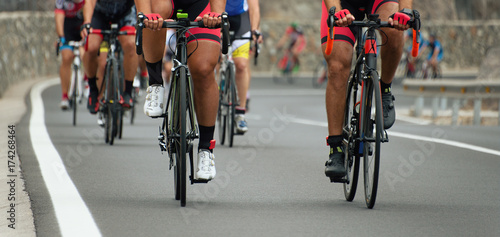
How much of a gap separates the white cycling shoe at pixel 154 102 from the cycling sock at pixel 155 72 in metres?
0.06

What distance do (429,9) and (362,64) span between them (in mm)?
40950

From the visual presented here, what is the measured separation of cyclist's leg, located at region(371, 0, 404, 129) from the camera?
6836mm

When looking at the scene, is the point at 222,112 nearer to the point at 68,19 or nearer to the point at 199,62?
the point at 68,19

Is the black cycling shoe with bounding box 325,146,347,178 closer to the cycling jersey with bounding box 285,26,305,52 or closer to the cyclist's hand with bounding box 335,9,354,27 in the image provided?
the cyclist's hand with bounding box 335,9,354,27

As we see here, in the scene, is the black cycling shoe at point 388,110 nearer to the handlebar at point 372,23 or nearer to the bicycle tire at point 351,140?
the bicycle tire at point 351,140

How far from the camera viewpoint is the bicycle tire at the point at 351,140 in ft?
21.8

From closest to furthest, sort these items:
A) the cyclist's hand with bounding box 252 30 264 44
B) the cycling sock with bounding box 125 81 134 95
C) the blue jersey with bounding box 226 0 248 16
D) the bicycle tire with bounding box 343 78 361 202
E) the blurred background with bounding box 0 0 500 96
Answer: the bicycle tire with bounding box 343 78 361 202 → the blue jersey with bounding box 226 0 248 16 → the cycling sock with bounding box 125 81 134 95 → the cyclist's hand with bounding box 252 30 264 44 → the blurred background with bounding box 0 0 500 96

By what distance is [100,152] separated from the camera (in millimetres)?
9961

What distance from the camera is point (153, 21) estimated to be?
634 cm

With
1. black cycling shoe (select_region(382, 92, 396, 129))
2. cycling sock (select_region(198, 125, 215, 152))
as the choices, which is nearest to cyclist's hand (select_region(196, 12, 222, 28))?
cycling sock (select_region(198, 125, 215, 152))

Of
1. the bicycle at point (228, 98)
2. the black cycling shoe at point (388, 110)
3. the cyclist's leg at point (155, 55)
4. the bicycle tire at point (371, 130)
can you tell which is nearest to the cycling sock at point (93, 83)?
the bicycle at point (228, 98)

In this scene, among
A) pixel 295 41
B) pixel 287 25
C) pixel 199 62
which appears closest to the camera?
pixel 199 62

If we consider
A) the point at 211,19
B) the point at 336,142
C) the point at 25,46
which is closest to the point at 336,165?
the point at 336,142

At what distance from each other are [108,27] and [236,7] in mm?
1442
